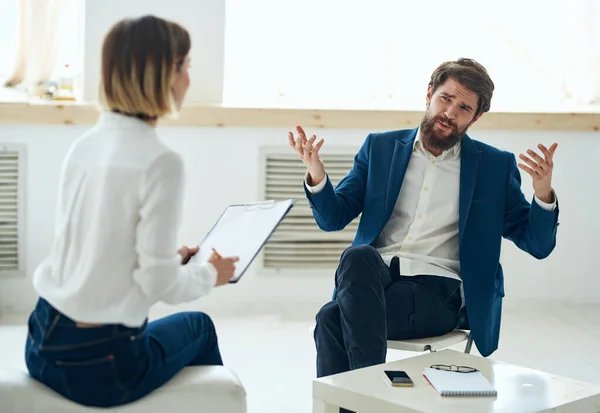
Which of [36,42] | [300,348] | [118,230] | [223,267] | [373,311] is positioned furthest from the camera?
[36,42]

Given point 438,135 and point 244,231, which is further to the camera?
point 438,135

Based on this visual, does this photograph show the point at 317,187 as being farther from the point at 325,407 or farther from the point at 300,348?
the point at 300,348

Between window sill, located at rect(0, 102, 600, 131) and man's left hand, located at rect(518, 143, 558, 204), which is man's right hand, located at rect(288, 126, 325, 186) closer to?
man's left hand, located at rect(518, 143, 558, 204)

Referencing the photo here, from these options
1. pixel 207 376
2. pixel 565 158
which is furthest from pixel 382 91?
pixel 207 376

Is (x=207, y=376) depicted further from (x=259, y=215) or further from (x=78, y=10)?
(x=78, y=10)

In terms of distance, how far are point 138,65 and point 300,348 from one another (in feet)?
7.05

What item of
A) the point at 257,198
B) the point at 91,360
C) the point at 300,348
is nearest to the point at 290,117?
the point at 257,198

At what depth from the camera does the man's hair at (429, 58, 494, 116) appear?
101 inches

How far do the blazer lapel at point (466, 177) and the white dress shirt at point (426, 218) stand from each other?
0.11 feet

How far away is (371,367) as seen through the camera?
1.98m

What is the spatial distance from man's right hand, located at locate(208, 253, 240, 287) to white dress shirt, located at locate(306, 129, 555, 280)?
2.62 feet

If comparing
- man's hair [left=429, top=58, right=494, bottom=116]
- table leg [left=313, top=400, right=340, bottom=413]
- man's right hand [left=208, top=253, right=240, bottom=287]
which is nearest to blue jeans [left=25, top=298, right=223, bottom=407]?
man's right hand [left=208, top=253, right=240, bottom=287]

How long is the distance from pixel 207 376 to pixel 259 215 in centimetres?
38

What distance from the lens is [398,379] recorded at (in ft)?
6.07
